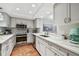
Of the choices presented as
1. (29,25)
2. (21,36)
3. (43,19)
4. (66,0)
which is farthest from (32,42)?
(66,0)

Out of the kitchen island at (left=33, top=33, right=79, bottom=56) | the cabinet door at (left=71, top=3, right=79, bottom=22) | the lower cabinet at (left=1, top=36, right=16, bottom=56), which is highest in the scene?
the cabinet door at (left=71, top=3, right=79, bottom=22)

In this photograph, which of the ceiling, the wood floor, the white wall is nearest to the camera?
the ceiling

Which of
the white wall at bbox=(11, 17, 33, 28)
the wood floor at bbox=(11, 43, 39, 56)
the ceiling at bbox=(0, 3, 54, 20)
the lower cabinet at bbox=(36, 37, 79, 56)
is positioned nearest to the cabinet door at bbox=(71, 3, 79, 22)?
the lower cabinet at bbox=(36, 37, 79, 56)

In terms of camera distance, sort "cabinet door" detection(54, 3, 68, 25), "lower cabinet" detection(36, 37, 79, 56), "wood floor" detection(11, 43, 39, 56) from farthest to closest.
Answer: "wood floor" detection(11, 43, 39, 56), "cabinet door" detection(54, 3, 68, 25), "lower cabinet" detection(36, 37, 79, 56)

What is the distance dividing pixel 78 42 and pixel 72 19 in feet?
1.60

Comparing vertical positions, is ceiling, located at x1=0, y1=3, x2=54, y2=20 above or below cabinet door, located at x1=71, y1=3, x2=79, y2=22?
above

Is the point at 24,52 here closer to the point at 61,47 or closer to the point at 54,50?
the point at 54,50

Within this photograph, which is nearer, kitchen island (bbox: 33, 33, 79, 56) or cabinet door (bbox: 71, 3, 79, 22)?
kitchen island (bbox: 33, 33, 79, 56)

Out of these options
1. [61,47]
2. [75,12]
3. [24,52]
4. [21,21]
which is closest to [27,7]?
[24,52]

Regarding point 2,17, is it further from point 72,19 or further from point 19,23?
point 72,19

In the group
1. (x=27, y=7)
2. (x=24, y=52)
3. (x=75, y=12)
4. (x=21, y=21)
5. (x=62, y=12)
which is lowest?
(x=24, y=52)

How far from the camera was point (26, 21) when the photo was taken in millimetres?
6637

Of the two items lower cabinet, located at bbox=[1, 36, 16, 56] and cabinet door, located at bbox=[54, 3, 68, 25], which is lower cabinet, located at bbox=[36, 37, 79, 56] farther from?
lower cabinet, located at bbox=[1, 36, 16, 56]

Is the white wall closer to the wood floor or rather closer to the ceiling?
the ceiling
